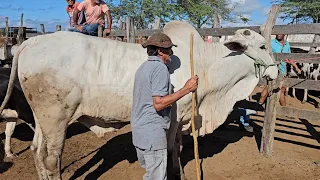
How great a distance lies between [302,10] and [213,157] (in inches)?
722

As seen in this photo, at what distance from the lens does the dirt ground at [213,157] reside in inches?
203

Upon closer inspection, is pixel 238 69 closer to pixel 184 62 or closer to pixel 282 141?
pixel 184 62

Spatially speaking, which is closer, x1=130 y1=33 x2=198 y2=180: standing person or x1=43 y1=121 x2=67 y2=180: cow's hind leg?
x1=130 y1=33 x2=198 y2=180: standing person

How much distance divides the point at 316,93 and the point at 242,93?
27.7 ft

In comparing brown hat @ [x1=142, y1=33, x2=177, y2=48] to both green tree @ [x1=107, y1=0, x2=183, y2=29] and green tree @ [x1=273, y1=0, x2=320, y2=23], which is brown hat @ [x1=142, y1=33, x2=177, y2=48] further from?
green tree @ [x1=107, y1=0, x2=183, y2=29]

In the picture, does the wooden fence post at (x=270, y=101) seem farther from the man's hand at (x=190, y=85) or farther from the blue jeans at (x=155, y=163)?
the blue jeans at (x=155, y=163)

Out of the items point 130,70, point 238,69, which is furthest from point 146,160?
point 238,69

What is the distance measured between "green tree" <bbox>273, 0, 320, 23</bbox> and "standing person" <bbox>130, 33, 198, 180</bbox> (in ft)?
62.4

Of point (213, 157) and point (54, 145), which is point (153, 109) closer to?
point (54, 145)

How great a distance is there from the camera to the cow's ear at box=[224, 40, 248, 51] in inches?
179

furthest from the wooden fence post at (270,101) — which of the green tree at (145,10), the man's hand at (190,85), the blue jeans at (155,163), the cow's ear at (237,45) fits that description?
the green tree at (145,10)

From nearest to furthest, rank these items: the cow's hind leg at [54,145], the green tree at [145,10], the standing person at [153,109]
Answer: the standing person at [153,109]
the cow's hind leg at [54,145]
the green tree at [145,10]

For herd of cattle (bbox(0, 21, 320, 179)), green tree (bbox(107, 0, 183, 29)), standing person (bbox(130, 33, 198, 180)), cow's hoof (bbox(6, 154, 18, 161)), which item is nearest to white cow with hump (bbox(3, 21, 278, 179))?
herd of cattle (bbox(0, 21, 320, 179))

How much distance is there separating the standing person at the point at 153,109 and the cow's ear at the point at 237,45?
161 centimetres
